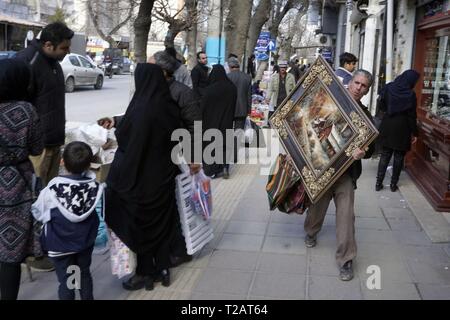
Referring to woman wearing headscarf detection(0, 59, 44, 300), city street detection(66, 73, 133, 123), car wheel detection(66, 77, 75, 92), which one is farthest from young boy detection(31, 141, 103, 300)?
car wheel detection(66, 77, 75, 92)

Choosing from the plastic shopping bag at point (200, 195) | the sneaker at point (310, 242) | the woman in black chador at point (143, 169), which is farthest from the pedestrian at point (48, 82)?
the sneaker at point (310, 242)

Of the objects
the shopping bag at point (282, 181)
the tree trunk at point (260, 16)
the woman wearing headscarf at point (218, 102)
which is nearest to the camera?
the shopping bag at point (282, 181)

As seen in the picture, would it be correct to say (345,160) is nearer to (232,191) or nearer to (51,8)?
(232,191)

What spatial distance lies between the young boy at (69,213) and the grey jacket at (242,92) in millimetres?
5850

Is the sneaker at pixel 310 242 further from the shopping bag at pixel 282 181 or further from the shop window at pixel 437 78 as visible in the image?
the shop window at pixel 437 78

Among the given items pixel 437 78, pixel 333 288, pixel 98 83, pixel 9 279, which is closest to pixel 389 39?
pixel 437 78

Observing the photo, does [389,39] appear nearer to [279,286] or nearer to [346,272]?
[346,272]

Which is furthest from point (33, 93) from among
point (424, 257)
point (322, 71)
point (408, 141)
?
point (408, 141)

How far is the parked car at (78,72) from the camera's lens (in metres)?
23.5

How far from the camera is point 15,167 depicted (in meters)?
3.43

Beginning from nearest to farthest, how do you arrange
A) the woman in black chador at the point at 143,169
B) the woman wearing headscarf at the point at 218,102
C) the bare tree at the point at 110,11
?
the woman in black chador at the point at 143,169 → the woman wearing headscarf at the point at 218,102 → the bare tree at the point at 110,11

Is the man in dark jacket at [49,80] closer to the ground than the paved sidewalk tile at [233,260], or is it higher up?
higher up

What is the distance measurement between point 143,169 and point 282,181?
1524mm
